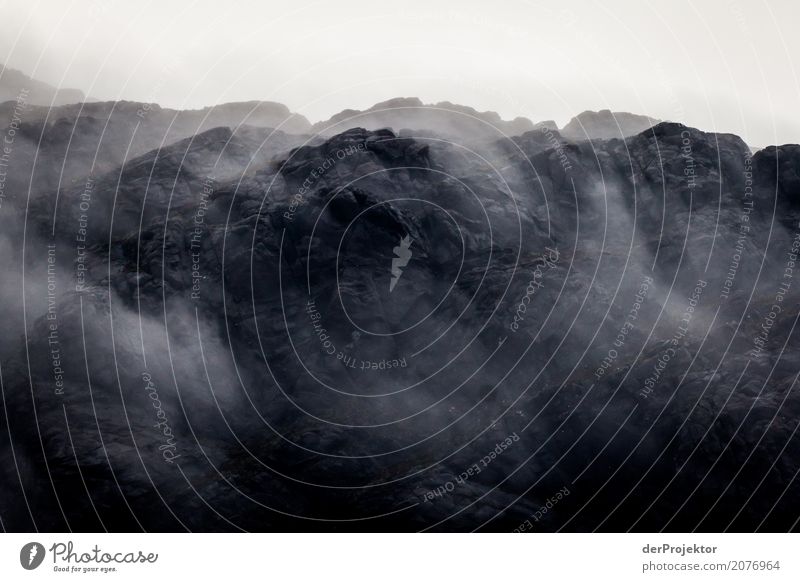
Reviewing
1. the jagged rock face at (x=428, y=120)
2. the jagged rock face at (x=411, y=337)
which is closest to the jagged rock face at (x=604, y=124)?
the jagged rock face at (x=428, y=120)

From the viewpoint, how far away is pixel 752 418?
88500mm

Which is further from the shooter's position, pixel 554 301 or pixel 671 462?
pixel 554 301

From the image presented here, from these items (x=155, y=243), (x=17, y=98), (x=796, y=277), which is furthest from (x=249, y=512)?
(x=17, y=98)

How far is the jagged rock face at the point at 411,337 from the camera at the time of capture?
301 feet

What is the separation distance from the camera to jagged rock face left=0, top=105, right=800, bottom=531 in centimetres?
9188

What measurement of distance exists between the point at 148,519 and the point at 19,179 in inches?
2593

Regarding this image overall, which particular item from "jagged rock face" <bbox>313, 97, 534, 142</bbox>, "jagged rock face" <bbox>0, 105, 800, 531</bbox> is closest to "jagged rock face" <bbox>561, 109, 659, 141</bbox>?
"jagged rock face" <bbox>313, 97, 534, 142</bbox>

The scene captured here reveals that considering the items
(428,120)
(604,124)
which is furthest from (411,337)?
(604,124)

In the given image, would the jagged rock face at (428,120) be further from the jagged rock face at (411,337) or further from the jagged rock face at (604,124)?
the jagged rock face at (604,124)

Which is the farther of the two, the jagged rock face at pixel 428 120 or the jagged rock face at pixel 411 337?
the jagged rock face at pixel 428 120

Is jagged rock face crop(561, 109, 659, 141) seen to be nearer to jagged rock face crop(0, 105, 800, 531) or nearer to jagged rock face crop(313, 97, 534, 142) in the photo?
jagged rock face crop(313, 97, 534, 142)

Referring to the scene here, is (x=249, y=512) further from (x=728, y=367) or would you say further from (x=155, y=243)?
(x=728, y=367)

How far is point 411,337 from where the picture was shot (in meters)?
111
